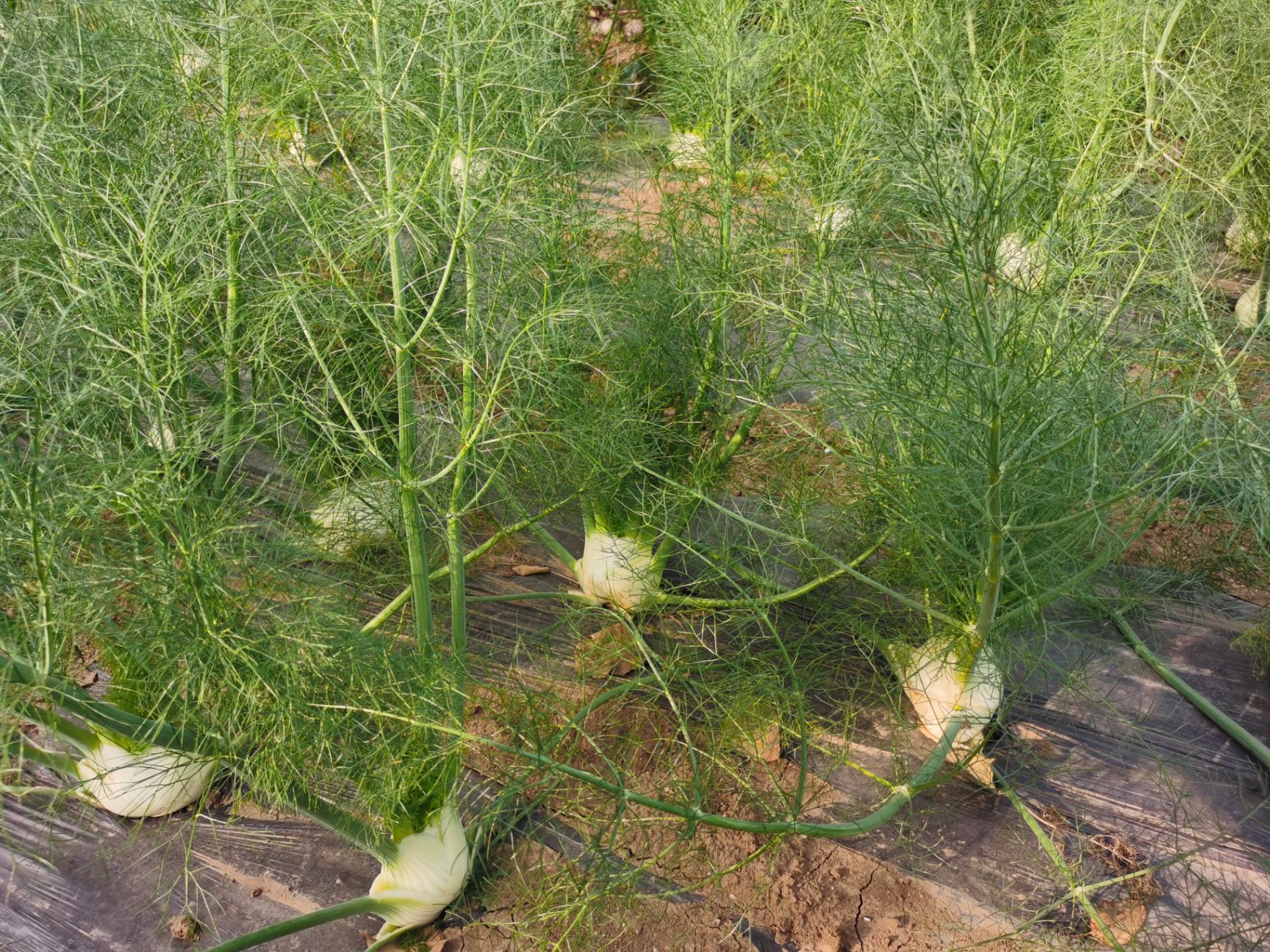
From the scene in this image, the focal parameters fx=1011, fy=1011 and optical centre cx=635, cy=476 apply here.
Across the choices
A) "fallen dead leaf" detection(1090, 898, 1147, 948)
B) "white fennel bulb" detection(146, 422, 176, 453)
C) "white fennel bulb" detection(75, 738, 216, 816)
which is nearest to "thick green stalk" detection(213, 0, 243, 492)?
"white fennel bulb" detection(146, 422, 176, 453)

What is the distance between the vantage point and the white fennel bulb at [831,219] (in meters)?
2.15

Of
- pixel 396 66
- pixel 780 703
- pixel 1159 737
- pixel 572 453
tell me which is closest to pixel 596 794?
pixel 780 703

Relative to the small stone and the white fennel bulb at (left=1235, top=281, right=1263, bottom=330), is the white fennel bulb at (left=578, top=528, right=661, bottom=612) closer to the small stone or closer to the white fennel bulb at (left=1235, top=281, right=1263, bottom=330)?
the small stone

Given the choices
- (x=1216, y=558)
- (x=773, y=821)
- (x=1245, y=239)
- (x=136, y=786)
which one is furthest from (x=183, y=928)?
(x=1245, y=239)

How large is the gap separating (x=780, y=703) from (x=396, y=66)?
1.41 metres

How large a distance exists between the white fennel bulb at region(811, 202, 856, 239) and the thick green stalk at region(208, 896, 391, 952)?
60.8 inches

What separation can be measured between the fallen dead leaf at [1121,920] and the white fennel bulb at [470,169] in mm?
1615

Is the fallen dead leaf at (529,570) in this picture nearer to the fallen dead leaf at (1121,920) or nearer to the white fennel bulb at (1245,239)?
the fallen dead leaf at (1121,920)

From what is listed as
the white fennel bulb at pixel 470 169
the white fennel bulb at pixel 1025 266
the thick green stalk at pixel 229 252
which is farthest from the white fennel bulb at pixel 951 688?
the thick green stalk at pixel 229 252

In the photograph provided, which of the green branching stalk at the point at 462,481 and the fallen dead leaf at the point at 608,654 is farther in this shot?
the fallen dead leaf at the point at 608,654

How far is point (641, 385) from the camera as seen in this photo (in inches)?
89.1

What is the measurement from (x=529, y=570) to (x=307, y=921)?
1100mm

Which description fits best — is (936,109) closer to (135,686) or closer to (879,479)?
(879,479)

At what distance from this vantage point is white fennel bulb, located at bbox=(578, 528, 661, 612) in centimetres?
228
